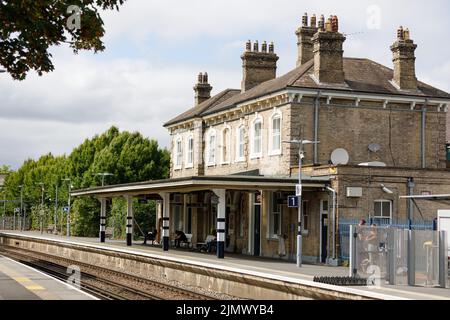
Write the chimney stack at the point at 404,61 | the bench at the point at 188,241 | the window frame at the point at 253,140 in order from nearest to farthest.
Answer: the chimney stack at the point at 404,61
the window frame at the point at 253,140
the bench at the point at 188,241

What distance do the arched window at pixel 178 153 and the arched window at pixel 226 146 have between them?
7.55 meters

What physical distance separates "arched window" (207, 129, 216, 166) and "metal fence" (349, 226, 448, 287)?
23392mm

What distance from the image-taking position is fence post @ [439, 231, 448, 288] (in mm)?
20534

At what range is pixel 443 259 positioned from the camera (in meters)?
20.7

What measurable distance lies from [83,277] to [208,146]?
1646cm

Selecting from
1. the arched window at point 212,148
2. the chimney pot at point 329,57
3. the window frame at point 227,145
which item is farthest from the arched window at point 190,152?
the chimney pot at point 329,57

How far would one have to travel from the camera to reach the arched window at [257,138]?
126 ft

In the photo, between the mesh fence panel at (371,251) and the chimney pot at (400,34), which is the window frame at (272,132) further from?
the mesh fence panel at (371,251)

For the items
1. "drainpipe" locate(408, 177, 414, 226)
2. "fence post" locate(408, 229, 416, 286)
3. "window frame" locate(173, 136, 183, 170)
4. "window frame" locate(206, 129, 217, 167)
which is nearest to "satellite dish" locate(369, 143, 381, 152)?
"drainpipe" locate(408, 177, 414, 226)

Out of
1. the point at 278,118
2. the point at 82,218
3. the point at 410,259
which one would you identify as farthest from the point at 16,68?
the point at 82,218

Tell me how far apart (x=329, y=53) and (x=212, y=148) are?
10671 mm

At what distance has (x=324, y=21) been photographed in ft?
127

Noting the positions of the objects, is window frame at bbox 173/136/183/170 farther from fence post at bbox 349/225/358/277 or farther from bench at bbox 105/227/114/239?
fence post at bbox 349/225/358/277

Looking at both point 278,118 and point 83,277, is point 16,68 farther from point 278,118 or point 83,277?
point 278,118
